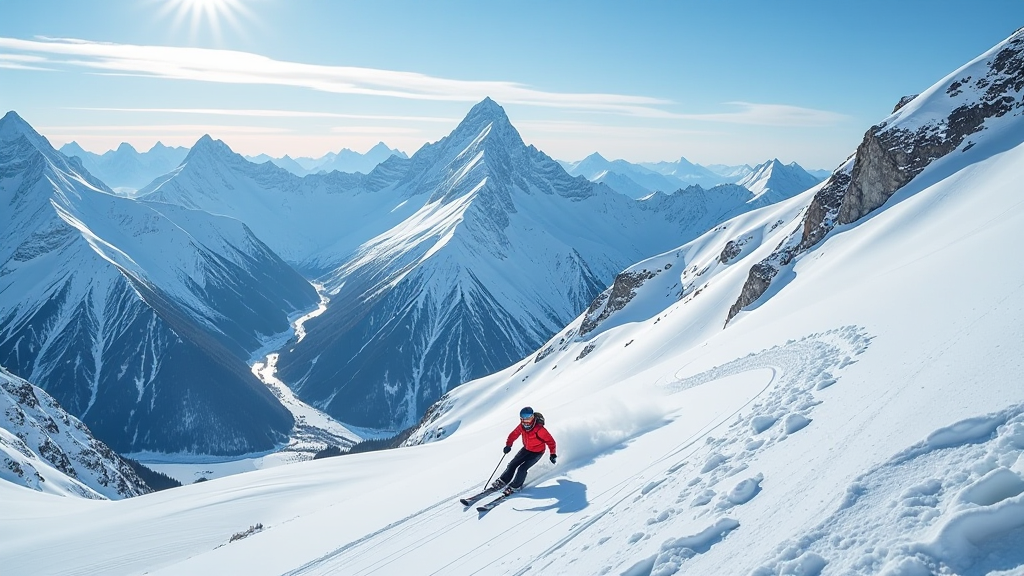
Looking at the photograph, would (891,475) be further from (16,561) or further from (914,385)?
(16,561)

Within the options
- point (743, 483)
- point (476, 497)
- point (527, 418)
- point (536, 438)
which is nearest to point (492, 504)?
point (476, 497)

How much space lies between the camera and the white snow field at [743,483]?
673 centimetres

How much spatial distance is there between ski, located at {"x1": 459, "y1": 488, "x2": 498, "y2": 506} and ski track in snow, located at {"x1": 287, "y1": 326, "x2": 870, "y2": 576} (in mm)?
226

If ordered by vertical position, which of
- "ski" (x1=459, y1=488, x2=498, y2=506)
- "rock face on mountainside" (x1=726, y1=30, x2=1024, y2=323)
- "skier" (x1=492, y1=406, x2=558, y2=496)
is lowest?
"ski" (x1=459, y1=488, x2=498, y2=506)

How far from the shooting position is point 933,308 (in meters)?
12.9

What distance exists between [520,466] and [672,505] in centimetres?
512

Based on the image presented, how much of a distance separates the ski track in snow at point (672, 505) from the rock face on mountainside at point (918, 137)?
1501 inches

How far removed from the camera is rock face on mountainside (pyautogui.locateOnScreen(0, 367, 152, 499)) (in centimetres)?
5693

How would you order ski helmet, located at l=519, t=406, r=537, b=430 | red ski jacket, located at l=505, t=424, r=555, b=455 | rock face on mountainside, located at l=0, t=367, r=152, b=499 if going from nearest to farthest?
red ski jacket, located at l=505, t=424, r=555, b=455
ski helmet, located at l=519, t=406, r=537, b=430
rock face on mountainside, located at l=0, t=367, r=152, b=499

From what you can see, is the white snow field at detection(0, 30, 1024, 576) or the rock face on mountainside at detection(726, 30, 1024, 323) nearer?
the white snow field at detection(0, 30, 1024, 576)

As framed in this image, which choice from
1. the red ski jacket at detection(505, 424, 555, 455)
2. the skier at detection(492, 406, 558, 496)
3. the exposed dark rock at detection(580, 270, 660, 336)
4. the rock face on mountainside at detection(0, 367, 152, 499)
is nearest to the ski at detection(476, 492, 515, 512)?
the skier at detection(492, 406, 558, 496)

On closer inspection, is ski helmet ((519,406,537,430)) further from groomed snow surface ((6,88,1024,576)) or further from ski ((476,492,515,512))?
ski ((476,492,515,512))

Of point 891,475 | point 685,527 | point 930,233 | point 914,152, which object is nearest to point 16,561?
point 685,527

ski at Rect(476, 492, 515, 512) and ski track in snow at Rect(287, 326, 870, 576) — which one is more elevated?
ski at Rect(476, 492, 515, 512)
